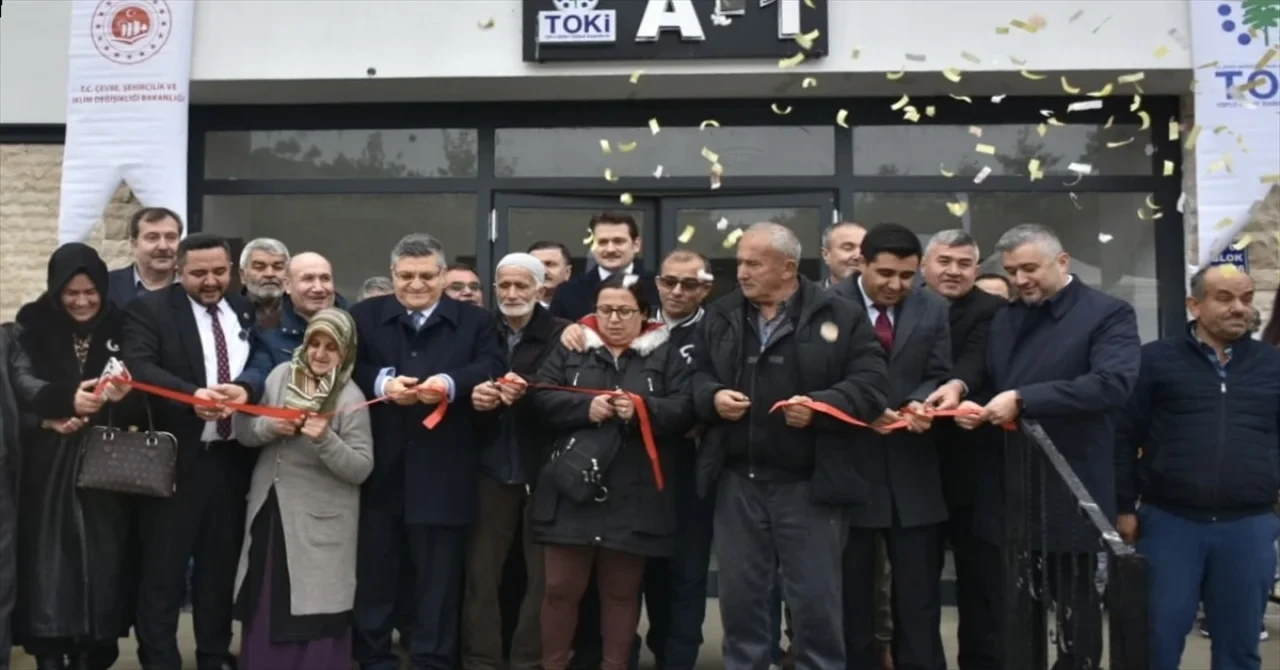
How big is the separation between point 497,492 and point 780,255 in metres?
1.70

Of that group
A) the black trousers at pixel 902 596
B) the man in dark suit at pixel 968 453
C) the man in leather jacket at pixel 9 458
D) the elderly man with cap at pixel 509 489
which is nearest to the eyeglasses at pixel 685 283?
the elderly man with cap at pixel 509 489

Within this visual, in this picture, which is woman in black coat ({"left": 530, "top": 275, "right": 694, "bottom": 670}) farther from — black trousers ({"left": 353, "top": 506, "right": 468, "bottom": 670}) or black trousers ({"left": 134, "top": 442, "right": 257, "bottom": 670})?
black trousers ({"left": 134, "top": 442, "right": 257, "bottom": 670})

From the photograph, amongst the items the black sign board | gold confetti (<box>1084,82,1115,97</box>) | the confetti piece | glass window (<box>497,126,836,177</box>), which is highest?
the black sign board

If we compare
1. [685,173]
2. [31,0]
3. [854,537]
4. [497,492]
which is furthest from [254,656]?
[31,0]

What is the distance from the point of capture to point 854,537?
5.11 metres

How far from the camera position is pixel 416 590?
5.51m

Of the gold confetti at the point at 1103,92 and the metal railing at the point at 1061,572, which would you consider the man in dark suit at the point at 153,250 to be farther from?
the gold confetti at the point at 1103,92

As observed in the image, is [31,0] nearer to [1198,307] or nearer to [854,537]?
[854,537]

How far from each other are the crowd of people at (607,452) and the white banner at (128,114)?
87.7 inches

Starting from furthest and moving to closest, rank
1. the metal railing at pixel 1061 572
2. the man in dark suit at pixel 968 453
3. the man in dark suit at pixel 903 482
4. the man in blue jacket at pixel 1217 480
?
the man in dark suit at pixel 968 453 < the man in dark suit at pixel 903 482 < the man in blue jacket at pixel 1217 480 < the metal railing at pixel 1061 572

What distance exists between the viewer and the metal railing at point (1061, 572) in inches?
130

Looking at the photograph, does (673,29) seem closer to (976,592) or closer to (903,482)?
(903,482)

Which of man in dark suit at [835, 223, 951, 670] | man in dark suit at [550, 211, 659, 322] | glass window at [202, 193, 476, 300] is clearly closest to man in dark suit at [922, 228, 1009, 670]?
man in dark suit at [835, 223, 951, 670]

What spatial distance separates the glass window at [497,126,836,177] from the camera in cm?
841
